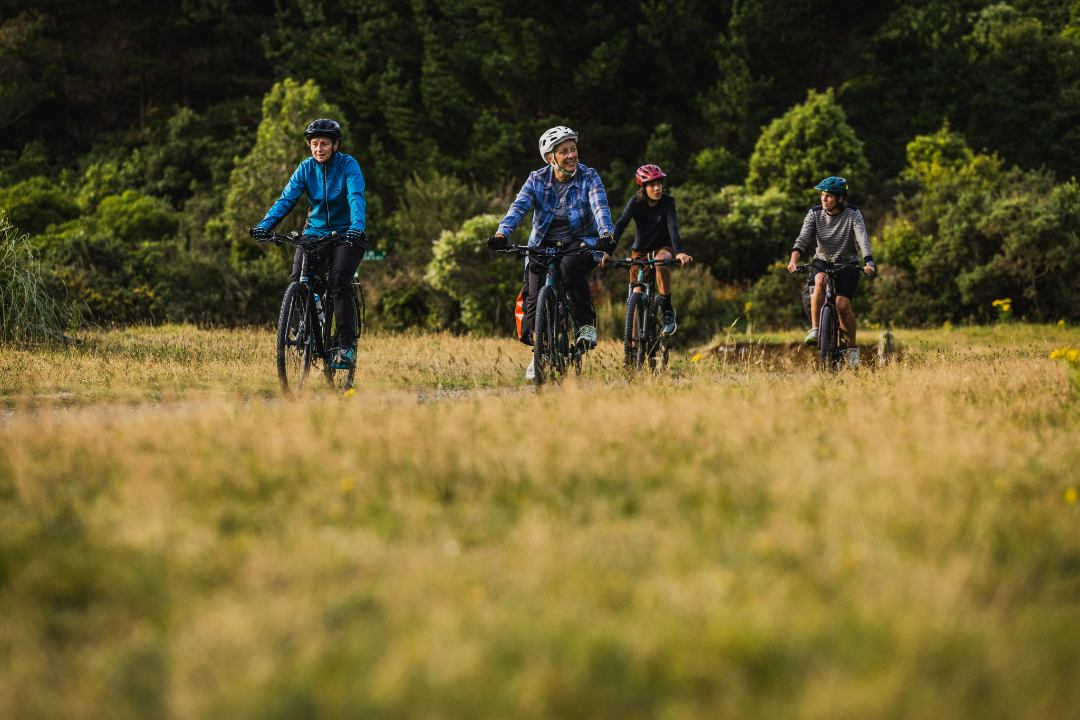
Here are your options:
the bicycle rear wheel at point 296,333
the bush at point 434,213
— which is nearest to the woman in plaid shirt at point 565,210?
the bicycle rear wheel at point 296,333

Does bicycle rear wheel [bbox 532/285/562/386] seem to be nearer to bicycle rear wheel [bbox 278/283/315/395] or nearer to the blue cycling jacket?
the blue cycling jacket

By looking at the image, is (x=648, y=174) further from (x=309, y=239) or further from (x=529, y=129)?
(x=529, y=129)

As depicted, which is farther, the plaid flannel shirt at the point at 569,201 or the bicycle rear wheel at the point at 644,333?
the bicycle rear wheel at the point at 644,333

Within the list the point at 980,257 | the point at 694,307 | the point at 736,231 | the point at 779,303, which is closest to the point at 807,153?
the point at 736,231

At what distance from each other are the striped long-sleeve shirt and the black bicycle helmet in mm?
4441

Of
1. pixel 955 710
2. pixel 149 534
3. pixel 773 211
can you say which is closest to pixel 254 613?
pixel 149 534

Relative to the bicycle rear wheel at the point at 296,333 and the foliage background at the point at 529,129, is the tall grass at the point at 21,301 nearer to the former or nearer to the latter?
the foliage background at the point at 529,129

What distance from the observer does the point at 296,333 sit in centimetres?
783

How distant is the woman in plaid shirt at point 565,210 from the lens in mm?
8219

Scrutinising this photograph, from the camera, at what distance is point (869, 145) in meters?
31.6

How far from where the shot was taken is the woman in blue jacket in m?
7.88

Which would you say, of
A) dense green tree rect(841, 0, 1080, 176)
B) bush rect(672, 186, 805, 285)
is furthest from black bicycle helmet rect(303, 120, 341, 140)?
dense green tree rect(841, 0, 1080, 176)

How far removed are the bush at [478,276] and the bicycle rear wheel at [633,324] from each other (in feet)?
24.2

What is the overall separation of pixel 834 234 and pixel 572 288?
9.67 ft
